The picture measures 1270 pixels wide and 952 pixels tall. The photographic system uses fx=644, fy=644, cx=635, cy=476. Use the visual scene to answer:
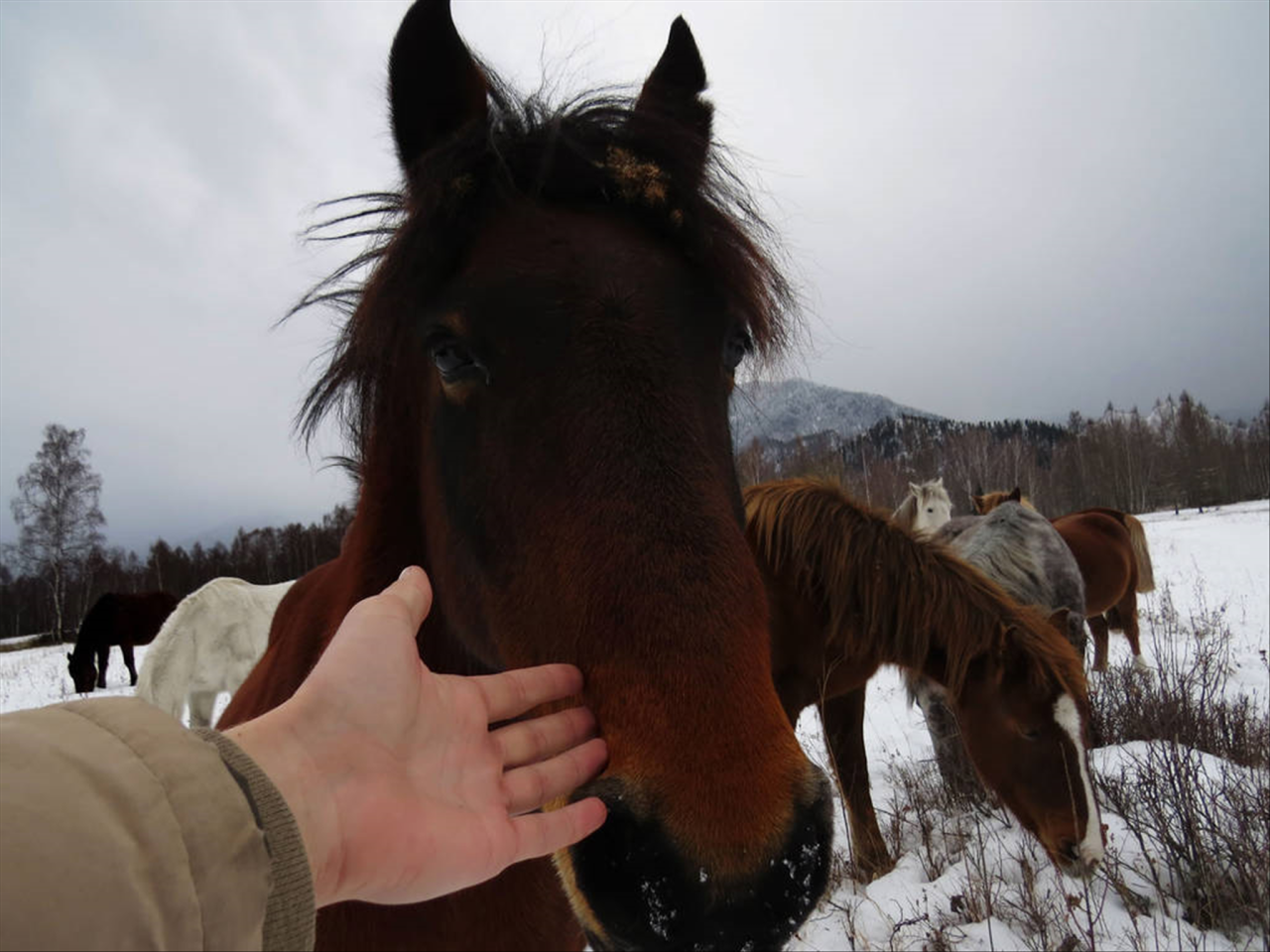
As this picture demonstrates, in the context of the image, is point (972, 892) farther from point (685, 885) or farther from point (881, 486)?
point (881, 486)

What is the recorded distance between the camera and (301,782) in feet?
3.36

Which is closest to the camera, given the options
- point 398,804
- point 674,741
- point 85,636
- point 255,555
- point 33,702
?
point 674,741

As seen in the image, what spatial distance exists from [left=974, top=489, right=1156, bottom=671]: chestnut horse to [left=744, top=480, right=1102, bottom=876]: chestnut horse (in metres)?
5.99

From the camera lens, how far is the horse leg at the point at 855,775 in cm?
405

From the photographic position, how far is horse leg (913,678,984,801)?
185 inches

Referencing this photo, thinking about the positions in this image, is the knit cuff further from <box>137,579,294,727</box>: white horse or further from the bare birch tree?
the bare birch tree

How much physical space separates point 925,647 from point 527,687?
10.8 ft

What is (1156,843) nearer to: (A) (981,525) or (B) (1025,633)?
(B) (1025,633)

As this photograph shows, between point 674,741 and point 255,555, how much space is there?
165 ft

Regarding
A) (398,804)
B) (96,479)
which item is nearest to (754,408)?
(398,804)

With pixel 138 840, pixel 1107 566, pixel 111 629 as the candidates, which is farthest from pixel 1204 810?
pixel 111 629

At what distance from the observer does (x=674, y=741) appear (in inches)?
39.3

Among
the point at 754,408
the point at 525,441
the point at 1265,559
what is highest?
the point at 754,408

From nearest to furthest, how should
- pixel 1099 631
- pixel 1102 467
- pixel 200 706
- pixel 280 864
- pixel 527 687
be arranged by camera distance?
pixel 280 864 → pixel 527 687 → pixel 200 706 → pixel 1099 631 → pixel 1102 467
